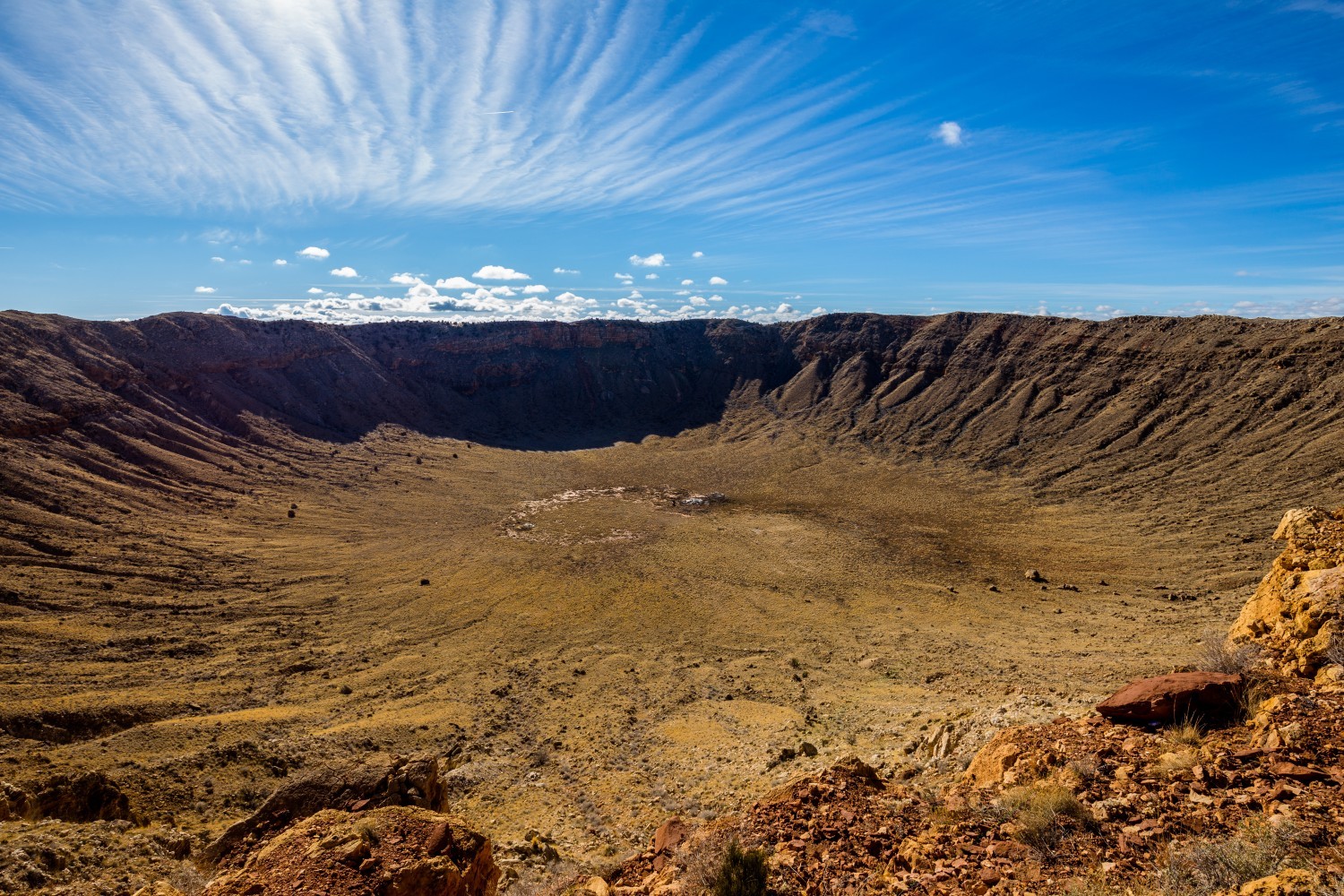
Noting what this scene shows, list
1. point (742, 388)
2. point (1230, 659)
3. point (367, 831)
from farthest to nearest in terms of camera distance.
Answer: point (742, 388)
point (1230, 659)
point (367, 831)

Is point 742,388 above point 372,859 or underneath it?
above

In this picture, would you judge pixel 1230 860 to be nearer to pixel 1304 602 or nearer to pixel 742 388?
pixel 1304 602

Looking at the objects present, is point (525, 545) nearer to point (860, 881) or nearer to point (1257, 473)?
point (860, 881)

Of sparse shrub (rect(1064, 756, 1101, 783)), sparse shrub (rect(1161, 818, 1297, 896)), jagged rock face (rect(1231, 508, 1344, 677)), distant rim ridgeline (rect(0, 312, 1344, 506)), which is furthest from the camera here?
distant rim ridgeline (rect(0, 312, 1344, 506))

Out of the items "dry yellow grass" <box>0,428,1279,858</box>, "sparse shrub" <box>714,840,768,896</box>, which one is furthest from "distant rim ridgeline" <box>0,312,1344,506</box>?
"sparse shrub" <box>714,840,768,896</box>

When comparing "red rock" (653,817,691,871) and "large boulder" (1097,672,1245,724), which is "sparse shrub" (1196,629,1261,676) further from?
"red rock" (653,817,691,871)

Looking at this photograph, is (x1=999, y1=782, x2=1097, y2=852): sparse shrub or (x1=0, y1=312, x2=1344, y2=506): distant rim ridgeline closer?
(x1=999, y1=782, x2=1097, y2=852): sparse shrub

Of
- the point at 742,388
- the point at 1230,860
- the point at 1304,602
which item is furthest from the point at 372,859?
the point at 742,388
